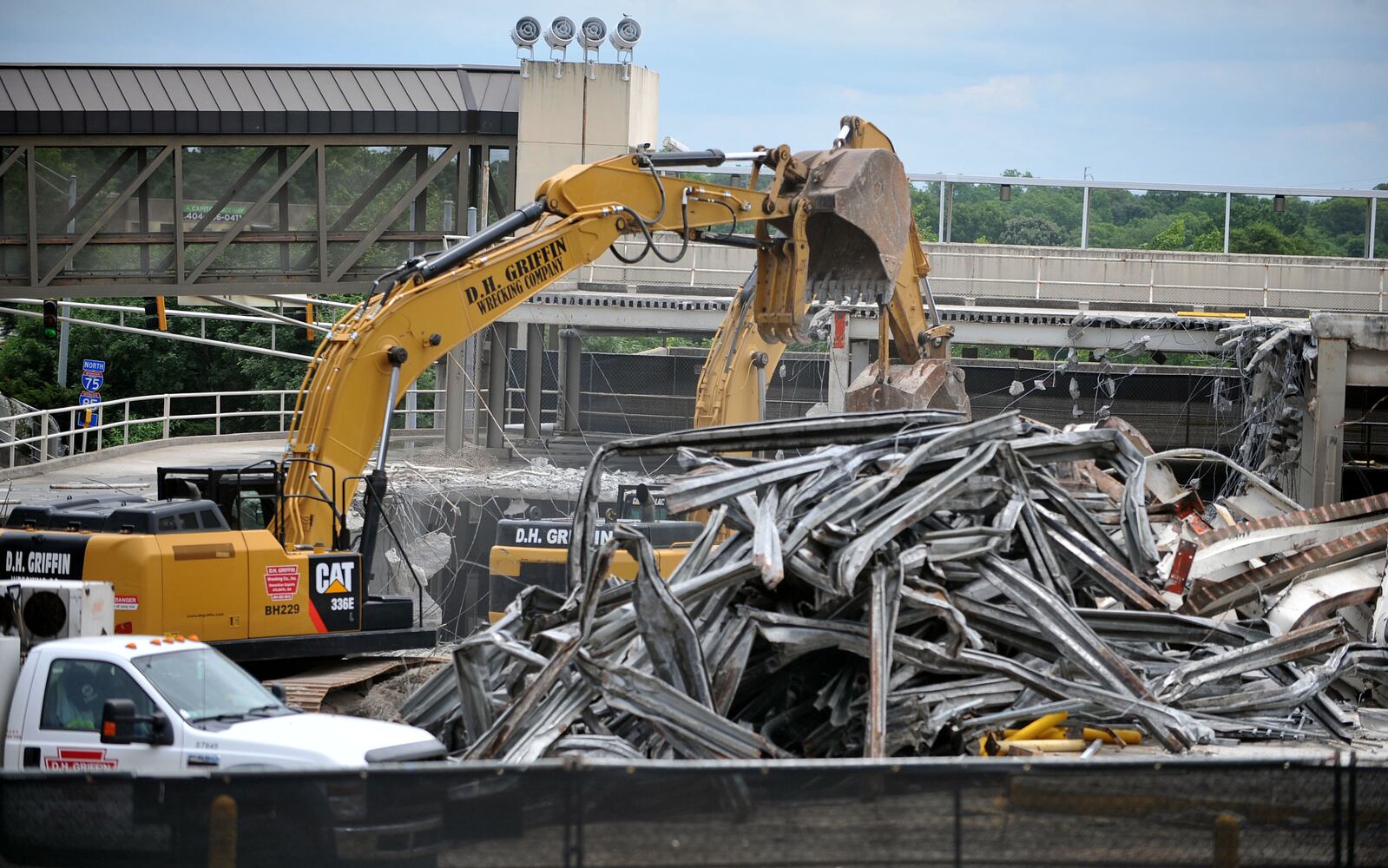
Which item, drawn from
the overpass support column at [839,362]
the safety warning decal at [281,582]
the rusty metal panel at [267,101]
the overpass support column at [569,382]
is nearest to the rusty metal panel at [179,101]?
the rusty metal panel at [267,101]

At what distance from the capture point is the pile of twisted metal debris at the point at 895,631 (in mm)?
9023

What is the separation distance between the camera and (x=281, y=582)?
40.4ft

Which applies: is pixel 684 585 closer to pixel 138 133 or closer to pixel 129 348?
pixel 138 133

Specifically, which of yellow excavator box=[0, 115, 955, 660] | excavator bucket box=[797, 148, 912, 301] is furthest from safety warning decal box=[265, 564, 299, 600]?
excavator bucket box=[797, 148, 912, 301]

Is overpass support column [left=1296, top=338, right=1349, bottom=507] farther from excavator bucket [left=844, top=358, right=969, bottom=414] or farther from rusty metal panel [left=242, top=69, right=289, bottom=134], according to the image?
rusty metal panel [left=242, top=69, right=289, bottom=134]

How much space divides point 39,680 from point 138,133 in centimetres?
2247

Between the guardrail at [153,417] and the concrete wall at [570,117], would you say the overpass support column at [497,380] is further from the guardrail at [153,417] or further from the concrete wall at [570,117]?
the concrete wall at [570,117]

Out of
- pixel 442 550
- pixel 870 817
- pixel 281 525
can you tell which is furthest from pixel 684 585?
pixel 442 550

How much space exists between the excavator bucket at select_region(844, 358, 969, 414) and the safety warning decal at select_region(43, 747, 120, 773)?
1127cm

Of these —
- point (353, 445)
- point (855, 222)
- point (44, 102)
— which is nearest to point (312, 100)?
point (44, 102)

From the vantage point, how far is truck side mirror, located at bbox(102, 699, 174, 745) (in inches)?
325

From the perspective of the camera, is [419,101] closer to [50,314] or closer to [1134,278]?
[50,314]

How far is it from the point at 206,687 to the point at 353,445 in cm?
435

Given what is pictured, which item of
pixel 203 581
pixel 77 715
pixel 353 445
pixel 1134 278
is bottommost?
pixel 77 715
